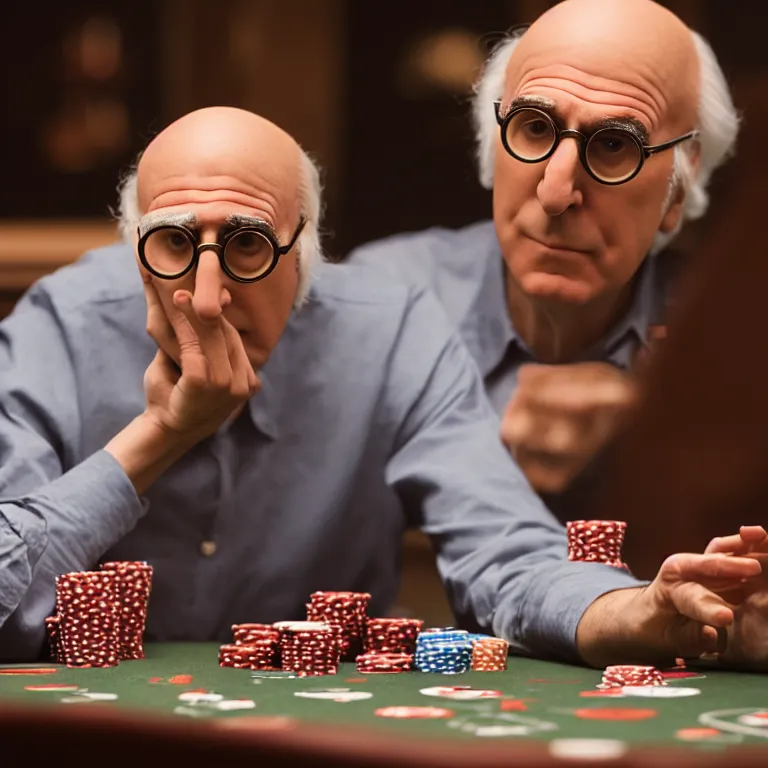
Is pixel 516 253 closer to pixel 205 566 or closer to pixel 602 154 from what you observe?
pixel 602 154

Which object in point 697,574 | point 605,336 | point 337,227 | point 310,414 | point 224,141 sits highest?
point 337,227

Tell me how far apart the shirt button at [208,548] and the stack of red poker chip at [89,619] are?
1.69 ft

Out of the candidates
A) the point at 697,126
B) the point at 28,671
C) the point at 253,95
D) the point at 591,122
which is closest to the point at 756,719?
the point at 28,671

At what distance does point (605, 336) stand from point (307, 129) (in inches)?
136

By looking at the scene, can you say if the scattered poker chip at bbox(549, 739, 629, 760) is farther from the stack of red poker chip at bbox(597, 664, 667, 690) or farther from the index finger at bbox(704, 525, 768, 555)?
the index finger at bbox(704, 525, 768, 555)

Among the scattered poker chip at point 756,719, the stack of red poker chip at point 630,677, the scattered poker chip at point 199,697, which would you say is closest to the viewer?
the scattered poker chip at point 756,719

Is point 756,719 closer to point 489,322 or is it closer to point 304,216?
point 304,216

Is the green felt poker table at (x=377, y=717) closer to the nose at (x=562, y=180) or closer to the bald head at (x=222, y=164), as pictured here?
the bald head at (x=222, y=164)

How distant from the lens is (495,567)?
122 inches

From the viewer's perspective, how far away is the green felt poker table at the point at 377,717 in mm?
1774

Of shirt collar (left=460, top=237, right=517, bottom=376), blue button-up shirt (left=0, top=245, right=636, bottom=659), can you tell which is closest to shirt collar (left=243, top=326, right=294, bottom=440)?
blue button-up shirt (left=0, top=245, right=636, bottom=659)

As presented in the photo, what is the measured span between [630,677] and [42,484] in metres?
1.21

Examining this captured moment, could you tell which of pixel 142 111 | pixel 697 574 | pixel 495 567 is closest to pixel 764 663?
pixel 697 574

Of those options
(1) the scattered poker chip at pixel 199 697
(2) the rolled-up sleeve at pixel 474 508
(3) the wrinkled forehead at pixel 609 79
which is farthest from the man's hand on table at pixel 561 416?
(1) the scattered poker chip at pixel 199 697
